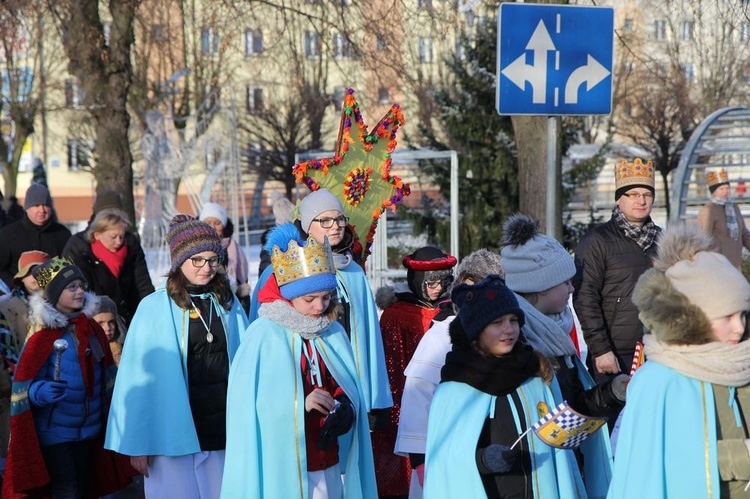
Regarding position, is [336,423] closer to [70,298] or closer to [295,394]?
[295,394]

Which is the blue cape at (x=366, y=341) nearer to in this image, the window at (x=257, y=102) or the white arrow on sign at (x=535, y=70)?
the white arrow on sign at (x=535, y=70)

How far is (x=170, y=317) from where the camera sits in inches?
220

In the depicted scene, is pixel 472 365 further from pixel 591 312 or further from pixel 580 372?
pixel 591 312

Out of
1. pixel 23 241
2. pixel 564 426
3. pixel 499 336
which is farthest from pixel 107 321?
pixel 564 426

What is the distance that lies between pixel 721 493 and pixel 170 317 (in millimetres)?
3088

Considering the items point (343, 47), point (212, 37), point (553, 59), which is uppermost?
point (212, 37)

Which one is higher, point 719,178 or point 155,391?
point 719,178

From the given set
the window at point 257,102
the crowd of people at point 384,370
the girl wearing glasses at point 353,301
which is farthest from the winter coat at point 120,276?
the window at point 257,102

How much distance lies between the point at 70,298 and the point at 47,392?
59cm

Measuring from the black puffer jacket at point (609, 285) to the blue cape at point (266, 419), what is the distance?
237cm

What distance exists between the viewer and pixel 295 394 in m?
4.55

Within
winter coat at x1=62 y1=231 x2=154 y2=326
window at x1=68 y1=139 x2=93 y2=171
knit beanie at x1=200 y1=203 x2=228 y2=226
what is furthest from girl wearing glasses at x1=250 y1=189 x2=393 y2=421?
window at x1=68 y1=139 x2=93 y2=171

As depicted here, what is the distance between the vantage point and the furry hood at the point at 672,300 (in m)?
3.38

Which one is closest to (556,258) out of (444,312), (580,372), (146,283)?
(580,372)
